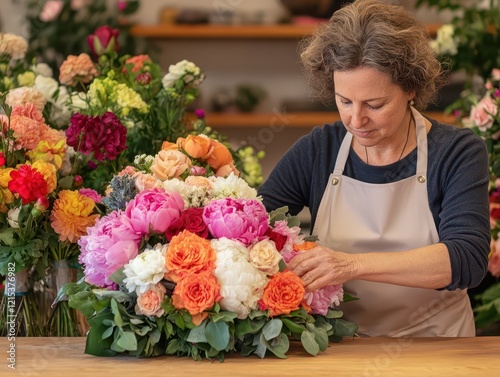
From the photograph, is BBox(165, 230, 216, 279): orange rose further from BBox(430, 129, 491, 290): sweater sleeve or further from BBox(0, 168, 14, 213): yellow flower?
BBox(430, 129, 491, 290): sweater sleeve

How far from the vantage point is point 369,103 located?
2.03 metres

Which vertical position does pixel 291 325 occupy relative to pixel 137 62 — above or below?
below

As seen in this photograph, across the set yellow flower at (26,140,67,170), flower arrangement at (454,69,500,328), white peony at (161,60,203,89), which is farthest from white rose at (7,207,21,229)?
flower arrangement at (454,69,500,328)

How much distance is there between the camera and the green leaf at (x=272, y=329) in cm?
169

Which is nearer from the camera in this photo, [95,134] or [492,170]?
[95,134]

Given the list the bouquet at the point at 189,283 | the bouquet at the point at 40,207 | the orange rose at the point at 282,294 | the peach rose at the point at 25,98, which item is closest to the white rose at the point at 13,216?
the bouquet at the point at 40,207

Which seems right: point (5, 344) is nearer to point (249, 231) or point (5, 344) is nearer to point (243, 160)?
point (249, 231)

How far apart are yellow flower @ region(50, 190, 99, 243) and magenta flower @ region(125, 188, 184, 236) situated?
12.0 inches

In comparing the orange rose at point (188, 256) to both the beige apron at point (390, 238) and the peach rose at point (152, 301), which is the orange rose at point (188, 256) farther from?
the beige apron at point (390, 238)

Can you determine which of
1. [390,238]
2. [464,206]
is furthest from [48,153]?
[464,206]

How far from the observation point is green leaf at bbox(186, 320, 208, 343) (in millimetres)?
1667

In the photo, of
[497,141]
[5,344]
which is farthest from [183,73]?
[497,141]

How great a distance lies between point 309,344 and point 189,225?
1.07 feet

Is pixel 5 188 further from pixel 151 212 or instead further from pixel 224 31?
pixel 224 31
